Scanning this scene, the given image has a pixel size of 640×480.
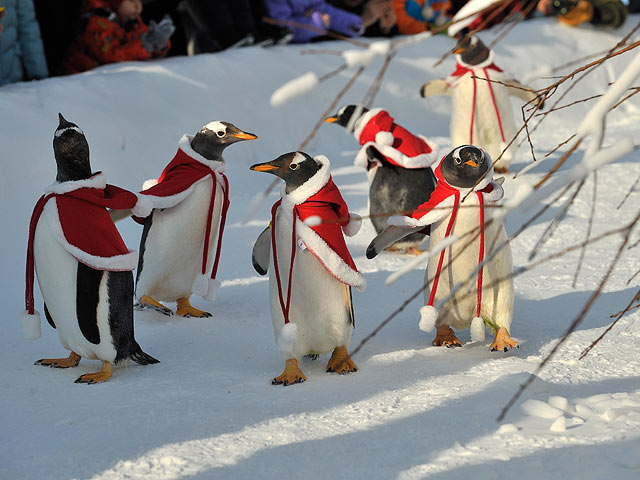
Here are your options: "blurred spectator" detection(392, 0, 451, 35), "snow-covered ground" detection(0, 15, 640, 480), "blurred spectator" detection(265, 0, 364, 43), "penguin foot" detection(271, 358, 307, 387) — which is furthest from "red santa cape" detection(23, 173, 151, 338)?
"blurred spectator" detection(392, 0, 451, 35)

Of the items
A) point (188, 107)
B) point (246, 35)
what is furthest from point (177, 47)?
Answer: point (188, 107)

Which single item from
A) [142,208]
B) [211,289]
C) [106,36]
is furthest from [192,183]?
[106,36]

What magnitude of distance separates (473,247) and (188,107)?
2666 mm

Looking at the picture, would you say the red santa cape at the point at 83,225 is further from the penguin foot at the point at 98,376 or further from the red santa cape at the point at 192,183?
the red santa cape at the point at 192,183

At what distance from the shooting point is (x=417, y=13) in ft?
24.1

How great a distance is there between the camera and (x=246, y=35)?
240 inches

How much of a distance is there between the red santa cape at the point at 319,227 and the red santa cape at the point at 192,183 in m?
0.55

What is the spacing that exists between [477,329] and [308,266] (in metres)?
0.57

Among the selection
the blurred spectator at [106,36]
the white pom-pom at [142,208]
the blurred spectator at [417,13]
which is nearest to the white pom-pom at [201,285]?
the white pom-pom at [142,208]

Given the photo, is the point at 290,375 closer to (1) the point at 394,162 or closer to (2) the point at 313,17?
(1) the point at 394,162

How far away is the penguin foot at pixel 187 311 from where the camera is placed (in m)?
3.22

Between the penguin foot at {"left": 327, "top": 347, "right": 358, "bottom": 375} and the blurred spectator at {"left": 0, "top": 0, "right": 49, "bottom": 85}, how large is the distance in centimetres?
298

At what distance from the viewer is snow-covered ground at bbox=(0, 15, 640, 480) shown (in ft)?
6.68

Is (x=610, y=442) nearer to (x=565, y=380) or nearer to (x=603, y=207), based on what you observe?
(x=565, y=380)
